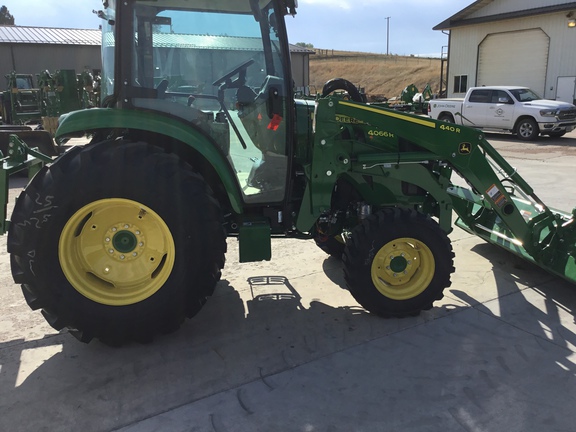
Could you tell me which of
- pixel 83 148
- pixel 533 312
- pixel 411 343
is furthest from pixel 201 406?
pixel 533 312

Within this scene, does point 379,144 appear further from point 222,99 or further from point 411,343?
point 411,343

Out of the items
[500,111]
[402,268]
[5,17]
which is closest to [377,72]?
[500,111]

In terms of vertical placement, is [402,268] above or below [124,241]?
below

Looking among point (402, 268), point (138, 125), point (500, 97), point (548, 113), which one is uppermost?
point (500, 97)

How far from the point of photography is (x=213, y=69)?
3391 mm

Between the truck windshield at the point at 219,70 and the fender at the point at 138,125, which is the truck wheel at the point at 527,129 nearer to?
the truck windshield at the point at 219,70

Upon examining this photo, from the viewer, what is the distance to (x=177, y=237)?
3.20 metres

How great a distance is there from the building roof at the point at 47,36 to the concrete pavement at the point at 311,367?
1198 inches

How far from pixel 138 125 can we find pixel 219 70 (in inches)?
27.5

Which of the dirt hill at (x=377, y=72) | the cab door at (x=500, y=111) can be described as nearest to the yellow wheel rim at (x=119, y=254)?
the cab door at (x=500, y=111)

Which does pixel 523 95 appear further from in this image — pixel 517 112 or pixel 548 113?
pixel 548 113

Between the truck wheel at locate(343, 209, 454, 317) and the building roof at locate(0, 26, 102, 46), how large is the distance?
3064 cm

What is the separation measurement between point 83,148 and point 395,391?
250 cm

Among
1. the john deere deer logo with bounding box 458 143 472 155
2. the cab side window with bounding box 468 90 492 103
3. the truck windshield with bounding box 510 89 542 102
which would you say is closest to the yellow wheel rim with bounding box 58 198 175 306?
the john deere deer logo with bounding box 458 143 472 155
